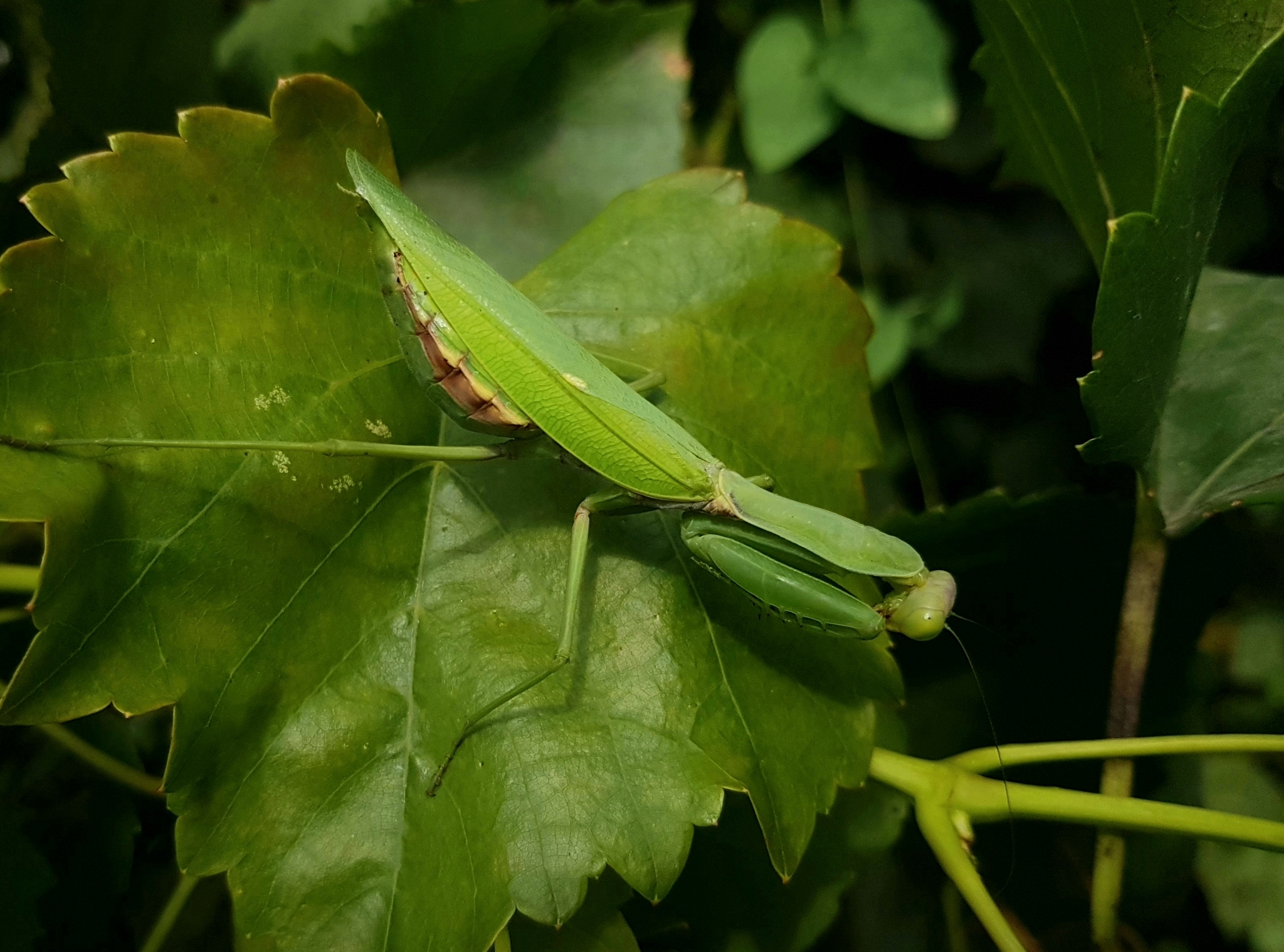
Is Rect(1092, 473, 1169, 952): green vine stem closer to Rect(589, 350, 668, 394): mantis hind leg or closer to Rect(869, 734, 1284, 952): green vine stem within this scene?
Rect(869, 734, 1284, 952): green vine stem

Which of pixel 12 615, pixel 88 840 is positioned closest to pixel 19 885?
pixel 88 840

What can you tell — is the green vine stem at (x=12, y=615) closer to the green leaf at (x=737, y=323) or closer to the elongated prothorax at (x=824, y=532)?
the green leaf at (x=737, y=323)

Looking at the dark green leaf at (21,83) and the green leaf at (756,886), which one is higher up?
the dark green leaf at (21,83)

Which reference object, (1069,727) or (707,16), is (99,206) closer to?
(707,16)

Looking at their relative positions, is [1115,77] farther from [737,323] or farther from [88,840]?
[88,840]

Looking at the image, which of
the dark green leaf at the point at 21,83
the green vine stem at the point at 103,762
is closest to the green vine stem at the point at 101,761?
the green vine stem at the point at 103,762

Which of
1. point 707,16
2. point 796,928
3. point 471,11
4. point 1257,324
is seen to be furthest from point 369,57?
point 796,928

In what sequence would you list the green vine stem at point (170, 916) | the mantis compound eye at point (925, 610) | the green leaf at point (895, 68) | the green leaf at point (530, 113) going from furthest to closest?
1. the green leaf at point (895, 68)
2. the green leaf at point (530, 113)
3. the green vine stem at point (170, 916)
4. the mantis compound eye at point (925, 610)
